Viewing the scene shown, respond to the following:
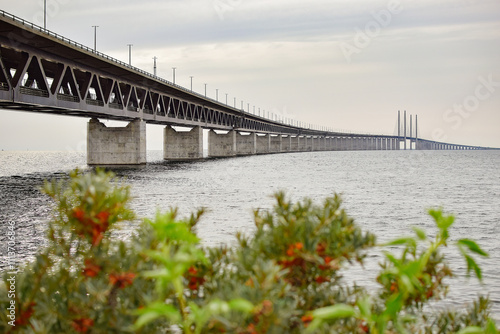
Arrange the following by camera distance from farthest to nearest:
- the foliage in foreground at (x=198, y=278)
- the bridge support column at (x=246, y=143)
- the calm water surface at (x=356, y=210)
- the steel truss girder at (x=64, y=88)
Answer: the bridge support column at (x=246, y=143) < the steel truss girder at (x=64, y=88) < the calm water surface at (x=356, y=210) < the foliage in foreground at (x=198, y=278)

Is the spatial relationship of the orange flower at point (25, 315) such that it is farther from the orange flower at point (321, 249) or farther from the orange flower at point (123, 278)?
the orange flower at point (321, 249)

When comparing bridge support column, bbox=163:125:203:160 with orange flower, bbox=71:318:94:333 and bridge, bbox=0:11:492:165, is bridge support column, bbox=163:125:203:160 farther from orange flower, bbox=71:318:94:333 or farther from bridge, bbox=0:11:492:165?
orange flower, bbox=71:318:94:333

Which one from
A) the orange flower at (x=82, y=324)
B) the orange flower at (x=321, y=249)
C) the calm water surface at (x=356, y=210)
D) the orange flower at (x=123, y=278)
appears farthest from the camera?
the calm water surface at (x=356, y=210)

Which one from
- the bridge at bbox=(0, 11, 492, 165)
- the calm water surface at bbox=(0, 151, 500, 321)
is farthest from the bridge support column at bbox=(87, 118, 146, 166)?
the calm water surface at bbox=(0, 151, 500, 321)

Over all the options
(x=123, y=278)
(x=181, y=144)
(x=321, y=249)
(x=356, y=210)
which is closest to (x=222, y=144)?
(x=181, y=144)

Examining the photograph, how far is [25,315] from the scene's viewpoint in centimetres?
351

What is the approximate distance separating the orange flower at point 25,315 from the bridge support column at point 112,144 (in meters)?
77.0

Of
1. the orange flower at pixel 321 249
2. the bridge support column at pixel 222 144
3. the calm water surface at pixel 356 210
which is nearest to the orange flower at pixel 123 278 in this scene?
the orange flower at pixel 321 249

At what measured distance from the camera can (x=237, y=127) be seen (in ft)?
488

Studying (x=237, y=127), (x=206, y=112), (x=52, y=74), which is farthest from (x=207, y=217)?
(x=237, y=127)

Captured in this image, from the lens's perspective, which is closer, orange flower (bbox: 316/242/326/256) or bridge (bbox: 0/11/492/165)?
orange flower (bbox: 316/242/326/256)

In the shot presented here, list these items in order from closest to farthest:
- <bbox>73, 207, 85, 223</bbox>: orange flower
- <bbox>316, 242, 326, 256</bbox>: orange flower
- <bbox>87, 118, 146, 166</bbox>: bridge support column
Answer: <bbox>73, 207, 85, 223</bbox>: orange flower < <bbox>316, 242, 326, 256</bbox>: orange flower < <bbox>87, 118, 146, 166</bbox>: bridge support column

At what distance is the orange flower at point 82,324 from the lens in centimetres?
335

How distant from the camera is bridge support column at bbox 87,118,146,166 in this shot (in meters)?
77.8
